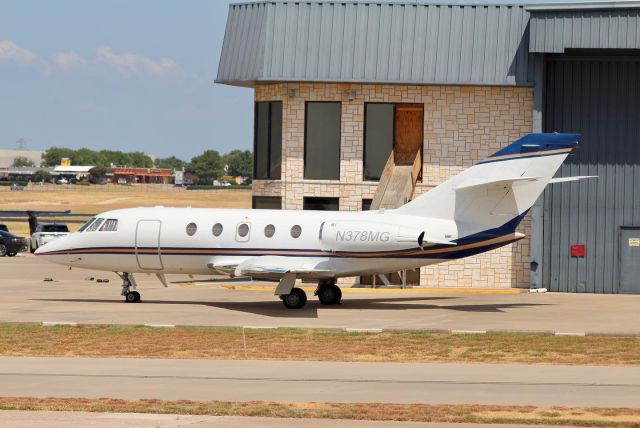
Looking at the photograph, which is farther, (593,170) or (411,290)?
(593,170)

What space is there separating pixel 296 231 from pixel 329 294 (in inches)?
89.0

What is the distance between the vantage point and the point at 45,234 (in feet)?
199

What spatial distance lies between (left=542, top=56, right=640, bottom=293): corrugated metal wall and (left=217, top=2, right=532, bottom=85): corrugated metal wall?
5.71 feet

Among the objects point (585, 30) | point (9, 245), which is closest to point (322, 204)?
point (585, 30)

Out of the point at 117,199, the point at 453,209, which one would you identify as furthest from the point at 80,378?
the point at 117,199

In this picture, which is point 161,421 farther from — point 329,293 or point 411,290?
point 411,290

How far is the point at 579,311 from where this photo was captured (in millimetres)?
31031

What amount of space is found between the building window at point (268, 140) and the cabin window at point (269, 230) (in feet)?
30.8

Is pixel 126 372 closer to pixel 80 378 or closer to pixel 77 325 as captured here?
pixel 80 378

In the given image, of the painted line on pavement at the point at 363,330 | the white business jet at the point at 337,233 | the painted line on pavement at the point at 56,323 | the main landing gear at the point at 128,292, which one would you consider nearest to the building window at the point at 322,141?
the white business jet at the point at 337,233

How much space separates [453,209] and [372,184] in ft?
30.2

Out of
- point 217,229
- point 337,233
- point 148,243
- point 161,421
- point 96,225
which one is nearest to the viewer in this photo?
point 161,421

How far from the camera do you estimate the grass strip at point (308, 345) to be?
2134 cm

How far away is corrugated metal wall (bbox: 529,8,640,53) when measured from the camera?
36562 millimetres
